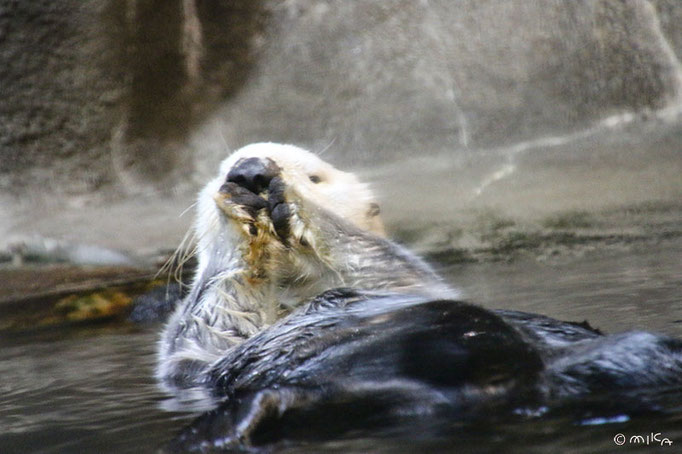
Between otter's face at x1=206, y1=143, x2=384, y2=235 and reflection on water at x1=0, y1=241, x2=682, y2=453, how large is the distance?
66cm

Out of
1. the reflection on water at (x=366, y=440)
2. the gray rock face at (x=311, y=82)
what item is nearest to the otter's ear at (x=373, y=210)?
the reflection on water at (x=366, y=440)

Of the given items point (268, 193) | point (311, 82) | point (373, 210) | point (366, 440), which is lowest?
point (366, 440)

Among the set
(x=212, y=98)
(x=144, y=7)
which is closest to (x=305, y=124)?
(x=212, y=98)

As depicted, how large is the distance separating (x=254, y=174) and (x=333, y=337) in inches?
34.5

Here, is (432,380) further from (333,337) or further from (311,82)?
(311,82)

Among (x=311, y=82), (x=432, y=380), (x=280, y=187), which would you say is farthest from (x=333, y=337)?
(x=311, y=82)

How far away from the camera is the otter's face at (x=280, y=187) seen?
2785mm

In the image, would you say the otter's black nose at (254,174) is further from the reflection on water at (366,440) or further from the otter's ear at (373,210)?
the reflection on water at (366,440)

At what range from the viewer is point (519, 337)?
1976mm

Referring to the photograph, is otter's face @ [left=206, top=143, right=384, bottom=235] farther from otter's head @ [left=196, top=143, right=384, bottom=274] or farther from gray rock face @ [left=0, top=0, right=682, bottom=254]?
gray rock face @ [left=0, top=0, right=682, bottom=254]

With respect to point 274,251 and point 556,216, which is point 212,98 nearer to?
point 556,216

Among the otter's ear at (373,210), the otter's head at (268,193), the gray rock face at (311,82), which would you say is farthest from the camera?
the gray rock face at (311,82)

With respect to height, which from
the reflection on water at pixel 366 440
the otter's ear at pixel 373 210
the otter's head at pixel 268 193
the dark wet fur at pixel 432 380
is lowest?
the reflection on water at pixel 366 440

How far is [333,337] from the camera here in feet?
6.86
